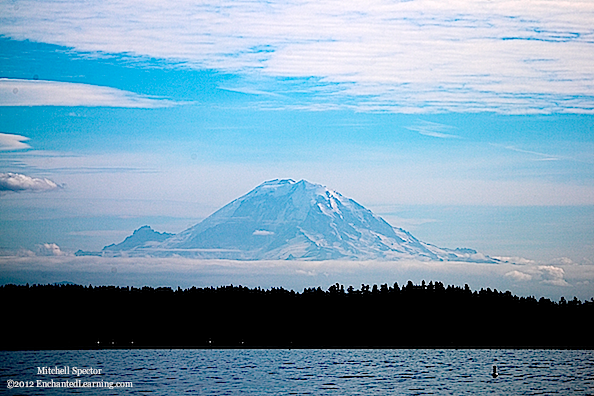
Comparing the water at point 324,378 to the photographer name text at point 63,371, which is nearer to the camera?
the water at point 324,378

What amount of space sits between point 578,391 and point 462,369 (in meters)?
45.3

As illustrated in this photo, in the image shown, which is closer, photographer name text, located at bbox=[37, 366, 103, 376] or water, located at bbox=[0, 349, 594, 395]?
water, located at bbox=[0, 349, 594, 395]

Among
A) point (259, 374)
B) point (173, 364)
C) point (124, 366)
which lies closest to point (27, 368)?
point (124, 366)

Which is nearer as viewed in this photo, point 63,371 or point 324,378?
point 324,378

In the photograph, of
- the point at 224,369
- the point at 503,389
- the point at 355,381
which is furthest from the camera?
the point at 224,369

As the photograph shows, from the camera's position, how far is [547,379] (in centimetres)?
11250

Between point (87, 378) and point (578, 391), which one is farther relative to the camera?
point (87, 378)

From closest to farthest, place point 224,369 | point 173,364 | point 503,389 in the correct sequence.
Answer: point 503,389 < point 224,369 < point 173,364

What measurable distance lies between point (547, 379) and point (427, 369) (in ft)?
94.5

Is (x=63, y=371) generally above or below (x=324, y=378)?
below

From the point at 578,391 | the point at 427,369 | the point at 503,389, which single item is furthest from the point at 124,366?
the point at 578,391

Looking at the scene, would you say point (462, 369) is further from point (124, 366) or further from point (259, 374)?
point (124, 366)

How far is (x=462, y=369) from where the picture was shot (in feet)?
458

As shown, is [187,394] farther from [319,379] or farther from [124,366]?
[124,366]
